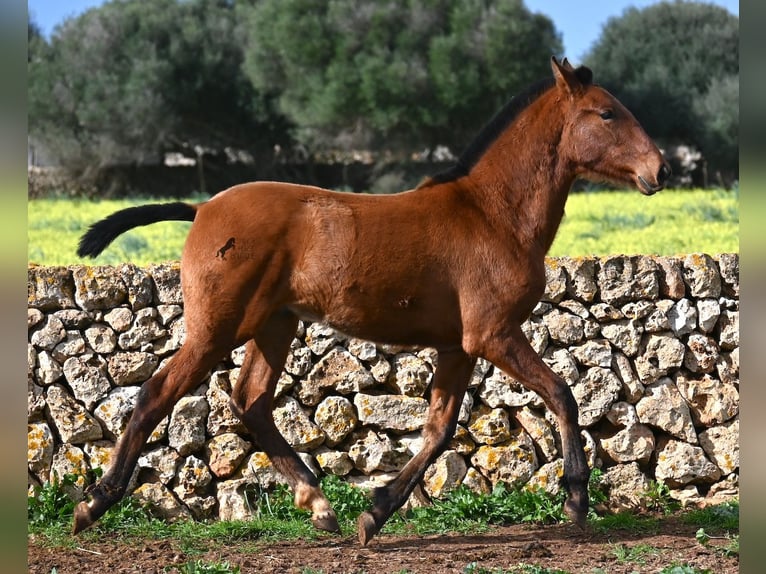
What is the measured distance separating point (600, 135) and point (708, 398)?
250 centimetres

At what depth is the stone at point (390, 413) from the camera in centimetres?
658

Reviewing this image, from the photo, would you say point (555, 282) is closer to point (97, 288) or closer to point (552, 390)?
point (552, 390)

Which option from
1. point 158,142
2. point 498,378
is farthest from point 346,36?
point 498,378

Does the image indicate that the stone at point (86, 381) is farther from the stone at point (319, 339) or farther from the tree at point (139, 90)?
the tree at point (139, 90)

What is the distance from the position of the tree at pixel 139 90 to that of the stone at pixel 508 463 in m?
25.7

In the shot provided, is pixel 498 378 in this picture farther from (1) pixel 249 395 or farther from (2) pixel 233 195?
(2) pixel 233 195

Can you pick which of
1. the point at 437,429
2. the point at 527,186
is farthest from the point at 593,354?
the point at 527,186

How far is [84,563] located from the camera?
5.20m

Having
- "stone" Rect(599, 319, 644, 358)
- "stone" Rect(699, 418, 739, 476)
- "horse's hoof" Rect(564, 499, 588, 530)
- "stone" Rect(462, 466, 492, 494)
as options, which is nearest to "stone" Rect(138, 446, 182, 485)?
"stone" Rect(462, 466, 492, 494)

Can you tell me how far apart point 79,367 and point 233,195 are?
187cm

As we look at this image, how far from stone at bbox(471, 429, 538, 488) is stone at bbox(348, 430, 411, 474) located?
1.78 ft

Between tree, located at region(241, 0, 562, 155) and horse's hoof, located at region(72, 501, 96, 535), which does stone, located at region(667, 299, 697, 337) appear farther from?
tree, located at region(241, 0, 562, 155)

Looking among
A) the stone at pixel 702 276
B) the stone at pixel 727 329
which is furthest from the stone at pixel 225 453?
the stone at pixel 727 329

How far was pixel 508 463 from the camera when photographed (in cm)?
662
